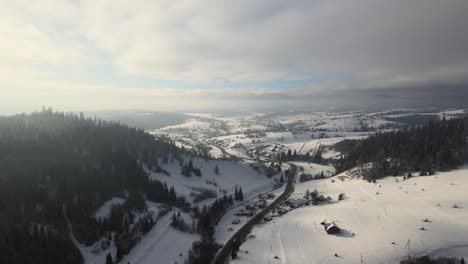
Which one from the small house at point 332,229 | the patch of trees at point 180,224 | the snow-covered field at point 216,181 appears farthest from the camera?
the snow-covered field at point 216,181

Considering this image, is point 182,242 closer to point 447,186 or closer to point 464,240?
point 464,240

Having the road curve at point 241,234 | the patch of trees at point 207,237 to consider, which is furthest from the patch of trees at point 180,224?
the road curve at point 241,234

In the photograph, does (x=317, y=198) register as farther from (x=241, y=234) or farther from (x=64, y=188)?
(x=64, y=188)

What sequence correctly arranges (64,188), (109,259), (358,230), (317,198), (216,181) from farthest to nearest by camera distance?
1. (216,181)
2. (317,198)
3. (64,188)
4. (358,230)
5. (109,259)

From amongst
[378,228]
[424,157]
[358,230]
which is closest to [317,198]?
[358,230]

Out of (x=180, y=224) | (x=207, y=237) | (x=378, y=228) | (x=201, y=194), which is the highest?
(x=378, y=228)

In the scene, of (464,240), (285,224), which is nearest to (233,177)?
(285,224)

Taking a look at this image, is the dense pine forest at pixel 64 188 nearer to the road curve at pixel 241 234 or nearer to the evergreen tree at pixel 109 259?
the evergreen tree at pixel 109 259
